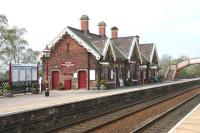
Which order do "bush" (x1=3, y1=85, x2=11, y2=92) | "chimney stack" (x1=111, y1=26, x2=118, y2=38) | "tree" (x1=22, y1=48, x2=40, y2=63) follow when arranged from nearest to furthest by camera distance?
"bush" (x1=3, y1=85, x2=11, y2=92) < "chimney stack" (x1=111, y1=26, x2=118, y2=38) < "tree" (x1=22, y1=48, x2=40, y2=63)

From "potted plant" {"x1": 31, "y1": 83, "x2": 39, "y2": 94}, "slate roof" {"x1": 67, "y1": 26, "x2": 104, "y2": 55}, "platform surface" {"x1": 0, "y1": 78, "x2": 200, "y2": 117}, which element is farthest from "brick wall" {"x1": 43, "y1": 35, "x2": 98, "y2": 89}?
"platform surface" {"x1": 0, "y1": 78, "x2": 200, "y2": 117}

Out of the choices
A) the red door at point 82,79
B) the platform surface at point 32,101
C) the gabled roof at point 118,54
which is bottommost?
the platform surface at point 32,101

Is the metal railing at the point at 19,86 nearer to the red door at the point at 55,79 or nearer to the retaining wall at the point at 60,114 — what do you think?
the retaining wall at the point at 60,114

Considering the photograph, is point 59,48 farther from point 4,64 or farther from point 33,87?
point 4,64

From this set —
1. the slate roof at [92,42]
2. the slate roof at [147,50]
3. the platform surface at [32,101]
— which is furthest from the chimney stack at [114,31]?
the platform surface at [32,101]

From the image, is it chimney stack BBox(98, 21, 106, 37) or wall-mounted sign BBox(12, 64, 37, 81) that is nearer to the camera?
wall-mounted sign BBox(12, 64, 37, 81)

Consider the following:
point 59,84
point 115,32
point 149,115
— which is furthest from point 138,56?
point 149,115

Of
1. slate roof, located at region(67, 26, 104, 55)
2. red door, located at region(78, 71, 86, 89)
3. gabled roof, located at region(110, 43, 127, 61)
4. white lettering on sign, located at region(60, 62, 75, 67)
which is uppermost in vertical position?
slate roof, located at region(67, 26, 104, 55)

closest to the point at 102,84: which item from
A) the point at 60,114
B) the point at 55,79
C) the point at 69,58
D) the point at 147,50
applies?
the point at 69,58

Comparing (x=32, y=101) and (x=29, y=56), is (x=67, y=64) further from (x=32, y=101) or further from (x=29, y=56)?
(x=29, y=56)

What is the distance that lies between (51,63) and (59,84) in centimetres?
360

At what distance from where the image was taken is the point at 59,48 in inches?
1705

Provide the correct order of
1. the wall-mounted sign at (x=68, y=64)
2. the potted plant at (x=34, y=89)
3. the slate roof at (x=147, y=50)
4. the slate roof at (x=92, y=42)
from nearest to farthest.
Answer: the potted plant at (x=34, y=89) < the slate roof at (x=92, y=42) < the wall-mounted sign at (x=68, y=64) < the slate roof at (x=147, y=50)

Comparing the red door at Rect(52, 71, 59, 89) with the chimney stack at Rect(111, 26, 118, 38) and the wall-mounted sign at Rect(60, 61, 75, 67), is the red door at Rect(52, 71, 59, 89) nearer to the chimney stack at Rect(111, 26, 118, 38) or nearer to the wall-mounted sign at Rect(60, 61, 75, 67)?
the wall-mounted sign at Rect(60, 61, 75, 67)
